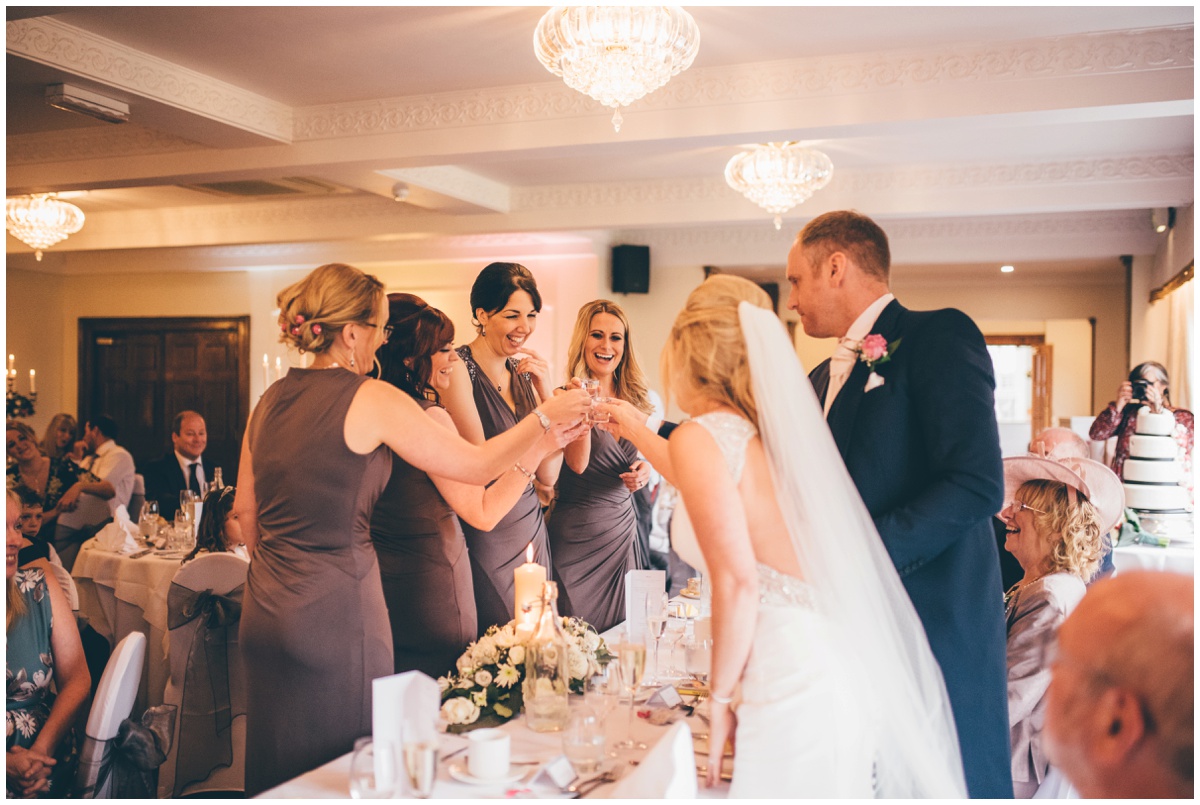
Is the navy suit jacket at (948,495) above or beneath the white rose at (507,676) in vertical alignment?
above

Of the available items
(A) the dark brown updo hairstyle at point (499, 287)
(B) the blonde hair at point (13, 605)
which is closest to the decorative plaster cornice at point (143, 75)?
(A) the dark brown updo hairstyle at point (499, 287)

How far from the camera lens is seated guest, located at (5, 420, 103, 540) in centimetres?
635

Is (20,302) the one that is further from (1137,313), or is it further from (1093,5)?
(1137,313)

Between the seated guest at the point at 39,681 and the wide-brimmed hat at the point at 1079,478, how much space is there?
9.37 feet

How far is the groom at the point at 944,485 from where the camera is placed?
210 centimetres

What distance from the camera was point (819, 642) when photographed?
1831 millimetres

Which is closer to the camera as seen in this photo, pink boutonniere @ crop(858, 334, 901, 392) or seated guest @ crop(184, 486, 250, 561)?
pink boutonniere @ crop(858, 334, 901, 392)

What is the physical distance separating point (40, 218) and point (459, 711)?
767 centimetres

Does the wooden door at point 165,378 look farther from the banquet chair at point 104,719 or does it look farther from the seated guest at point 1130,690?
the seated guest at point 1130,690

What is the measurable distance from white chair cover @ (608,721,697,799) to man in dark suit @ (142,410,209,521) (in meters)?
6.49

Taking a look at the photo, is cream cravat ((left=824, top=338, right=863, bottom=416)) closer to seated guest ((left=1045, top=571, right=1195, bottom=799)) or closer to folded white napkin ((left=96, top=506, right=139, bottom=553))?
seated guest ((left=1045, top=571, right=1195, bottom=799))

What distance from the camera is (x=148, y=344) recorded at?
12.3 meters

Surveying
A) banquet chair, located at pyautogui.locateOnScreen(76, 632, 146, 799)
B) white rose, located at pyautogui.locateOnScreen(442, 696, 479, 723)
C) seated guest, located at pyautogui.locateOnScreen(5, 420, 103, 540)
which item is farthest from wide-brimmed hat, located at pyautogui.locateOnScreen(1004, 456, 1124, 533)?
seated guest, located at pyautogui.locateOnScreen(5, 420, 103, 540)

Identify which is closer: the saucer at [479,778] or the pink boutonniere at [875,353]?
the saucer at [479,778]
